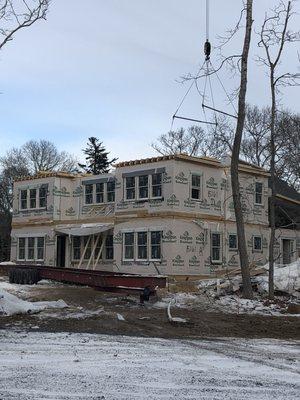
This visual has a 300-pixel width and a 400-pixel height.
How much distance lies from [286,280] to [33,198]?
19838 millimetres

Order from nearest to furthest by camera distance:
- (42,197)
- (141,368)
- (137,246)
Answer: (141,368), (137,246), (42,197)

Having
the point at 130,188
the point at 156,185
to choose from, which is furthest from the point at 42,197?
the point at 156,185

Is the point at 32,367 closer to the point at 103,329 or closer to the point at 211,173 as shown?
the point at 103,329

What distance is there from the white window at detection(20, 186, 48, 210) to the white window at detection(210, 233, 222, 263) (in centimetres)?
1192

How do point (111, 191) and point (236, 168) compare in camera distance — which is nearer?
point (236, 168)

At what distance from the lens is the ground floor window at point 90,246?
111 ft

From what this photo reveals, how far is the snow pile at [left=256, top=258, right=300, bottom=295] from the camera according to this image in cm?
Result: 2427

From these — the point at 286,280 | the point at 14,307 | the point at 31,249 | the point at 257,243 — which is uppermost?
the point at 257,243

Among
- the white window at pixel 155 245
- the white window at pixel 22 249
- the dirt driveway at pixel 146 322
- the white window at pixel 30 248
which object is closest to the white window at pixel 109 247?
the white window at pixel 155 245

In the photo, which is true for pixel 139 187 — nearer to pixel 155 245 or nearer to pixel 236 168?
pixel 155 245

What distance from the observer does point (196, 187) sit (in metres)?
31.4

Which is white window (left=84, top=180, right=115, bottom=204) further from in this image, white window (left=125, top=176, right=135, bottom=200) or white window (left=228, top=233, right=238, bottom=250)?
white window (left=228, top=233, right=238, bottom=250)

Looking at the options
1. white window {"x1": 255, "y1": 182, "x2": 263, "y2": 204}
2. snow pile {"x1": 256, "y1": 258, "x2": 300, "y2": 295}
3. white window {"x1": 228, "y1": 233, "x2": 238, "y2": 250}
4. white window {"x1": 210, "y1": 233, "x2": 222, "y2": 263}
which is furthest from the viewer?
white window {"x1": 255, "y1": 182, "x2": 263, "y2": 204}

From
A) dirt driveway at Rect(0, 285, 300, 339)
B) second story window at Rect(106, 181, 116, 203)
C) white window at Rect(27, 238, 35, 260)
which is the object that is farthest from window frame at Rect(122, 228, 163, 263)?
dirt driveway at Rect(0, 285, 300, 339)
